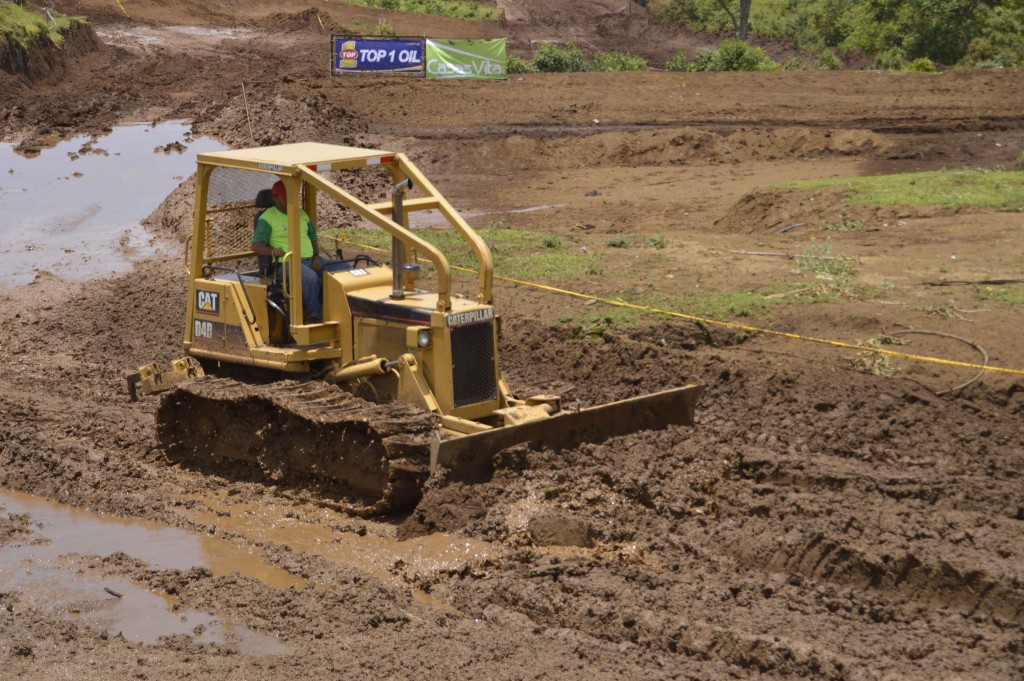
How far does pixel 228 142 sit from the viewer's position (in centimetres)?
2670

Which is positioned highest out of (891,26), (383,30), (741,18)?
(741,18)

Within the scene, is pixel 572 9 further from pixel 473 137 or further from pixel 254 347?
pixel 254 347

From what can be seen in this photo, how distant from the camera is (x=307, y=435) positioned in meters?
9.61

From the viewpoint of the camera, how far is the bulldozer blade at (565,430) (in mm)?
8922

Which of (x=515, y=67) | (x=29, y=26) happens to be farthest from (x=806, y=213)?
(x=29, y=26)

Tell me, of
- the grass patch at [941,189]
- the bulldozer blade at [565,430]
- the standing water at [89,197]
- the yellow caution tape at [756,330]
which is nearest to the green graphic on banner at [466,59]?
the standing water at [89,197]

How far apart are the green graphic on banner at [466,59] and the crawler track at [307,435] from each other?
24.9 m

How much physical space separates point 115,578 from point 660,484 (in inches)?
159

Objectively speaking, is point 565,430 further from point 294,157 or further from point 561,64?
point 561,64

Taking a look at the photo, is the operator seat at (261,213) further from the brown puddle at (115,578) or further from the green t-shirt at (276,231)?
the brown puddle at (115,578)

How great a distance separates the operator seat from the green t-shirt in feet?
0.25

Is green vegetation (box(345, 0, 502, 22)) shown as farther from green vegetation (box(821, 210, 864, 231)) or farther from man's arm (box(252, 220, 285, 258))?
man's arm (box(252, 220, 285, 258))

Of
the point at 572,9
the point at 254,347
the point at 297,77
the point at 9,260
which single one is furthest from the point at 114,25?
the point at 254,347

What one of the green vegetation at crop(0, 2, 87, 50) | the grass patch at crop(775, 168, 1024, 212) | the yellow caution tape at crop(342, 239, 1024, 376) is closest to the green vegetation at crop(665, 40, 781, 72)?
the grass patch at crop(775, 168, 1024, 212)
